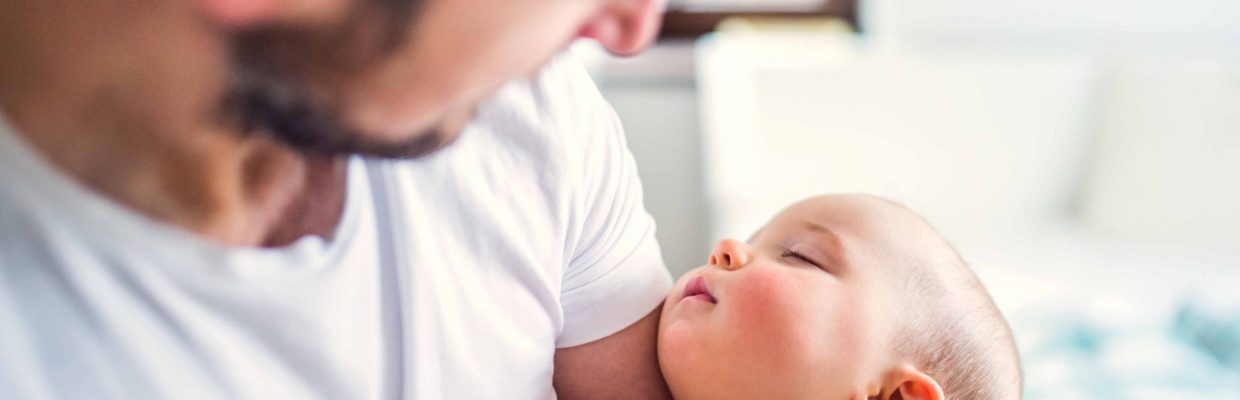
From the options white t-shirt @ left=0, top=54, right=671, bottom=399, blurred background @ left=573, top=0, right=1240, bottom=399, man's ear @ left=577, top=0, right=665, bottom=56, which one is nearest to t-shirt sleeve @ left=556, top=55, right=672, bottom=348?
white t-shirt @ left=0, top=54, right=671, bottom=399

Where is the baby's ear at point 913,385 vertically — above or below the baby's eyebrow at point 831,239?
below

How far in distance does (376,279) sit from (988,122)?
1737mm

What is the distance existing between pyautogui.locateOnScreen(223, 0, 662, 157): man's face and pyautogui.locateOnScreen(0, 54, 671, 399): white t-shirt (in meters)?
0.08

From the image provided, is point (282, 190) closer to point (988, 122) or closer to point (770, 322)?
point (770, 322)

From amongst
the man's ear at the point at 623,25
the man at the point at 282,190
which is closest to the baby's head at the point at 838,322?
the man at the point at 282,190

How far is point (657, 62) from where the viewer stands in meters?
2.05

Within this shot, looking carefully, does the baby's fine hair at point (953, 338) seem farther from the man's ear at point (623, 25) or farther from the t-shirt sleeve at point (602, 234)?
the man's ear at point (623, 25)

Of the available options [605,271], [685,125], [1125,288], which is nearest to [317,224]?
[605,271]

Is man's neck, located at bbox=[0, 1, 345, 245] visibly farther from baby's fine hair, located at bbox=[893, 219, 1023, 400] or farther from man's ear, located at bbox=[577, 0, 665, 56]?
baby's fine hair, located at bbox=[893, 219, 1023, 400]

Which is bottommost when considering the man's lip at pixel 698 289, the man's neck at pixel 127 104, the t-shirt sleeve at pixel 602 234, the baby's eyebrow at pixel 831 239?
the man's lip at pixel 698 289

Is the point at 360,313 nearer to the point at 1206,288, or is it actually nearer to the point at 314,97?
the point at 314,97

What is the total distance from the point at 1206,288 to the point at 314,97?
5.42ft

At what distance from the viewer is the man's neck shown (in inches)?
13.9

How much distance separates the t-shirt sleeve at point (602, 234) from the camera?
23.5 inches
